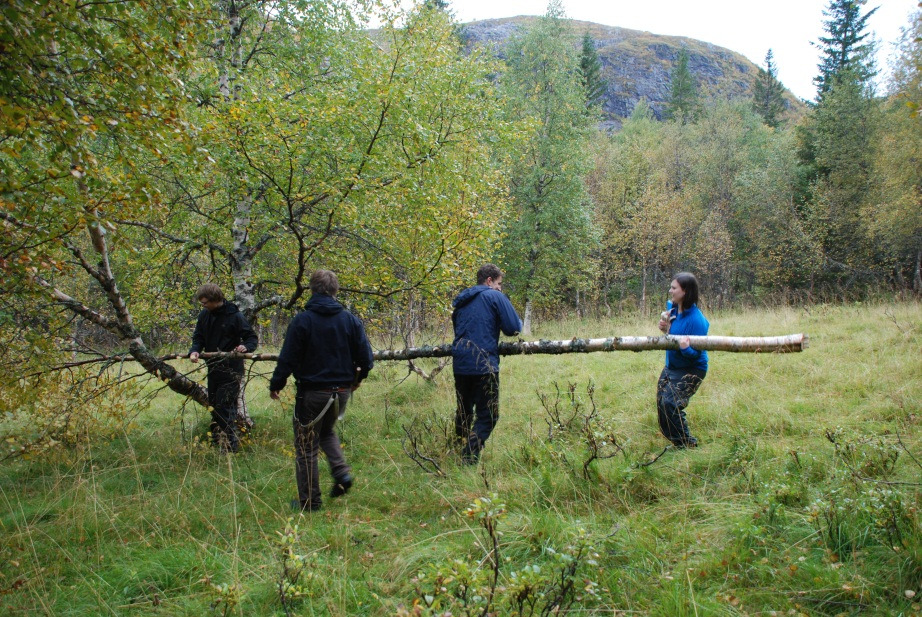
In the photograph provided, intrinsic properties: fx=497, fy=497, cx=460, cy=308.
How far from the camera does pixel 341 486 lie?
4.89 meters

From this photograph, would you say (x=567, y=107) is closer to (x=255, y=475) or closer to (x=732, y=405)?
(x=732, y=405)

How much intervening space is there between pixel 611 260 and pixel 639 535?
24209 mm

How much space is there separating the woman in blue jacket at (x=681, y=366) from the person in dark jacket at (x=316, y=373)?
10.4 ft

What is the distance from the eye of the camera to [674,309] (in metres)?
5.24

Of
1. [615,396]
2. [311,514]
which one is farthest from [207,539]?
[615,396]

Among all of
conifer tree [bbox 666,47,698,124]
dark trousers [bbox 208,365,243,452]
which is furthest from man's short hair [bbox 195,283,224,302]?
conifer tree [bbox 666,47,698,124]

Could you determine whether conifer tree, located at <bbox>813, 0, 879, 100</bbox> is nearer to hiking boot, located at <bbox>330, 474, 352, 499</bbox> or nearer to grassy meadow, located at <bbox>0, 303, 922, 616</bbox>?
grassy meadow, located at <bbox>0, 303, 922, 616</bbox>

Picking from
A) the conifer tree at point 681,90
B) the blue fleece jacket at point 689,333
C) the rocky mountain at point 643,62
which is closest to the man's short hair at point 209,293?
the blue fleece jacket at point 689,333

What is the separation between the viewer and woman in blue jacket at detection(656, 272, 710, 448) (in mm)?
4902

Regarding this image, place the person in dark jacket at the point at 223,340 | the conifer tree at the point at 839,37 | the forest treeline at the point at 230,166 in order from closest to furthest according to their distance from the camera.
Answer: the forest treeline at the point at 230,166 < the person in dark jacket at the point at 223,340 < the conifer tree at the point at 839,37

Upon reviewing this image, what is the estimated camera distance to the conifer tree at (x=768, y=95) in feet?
158

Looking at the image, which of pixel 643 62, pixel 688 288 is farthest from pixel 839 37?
pixel 643 62

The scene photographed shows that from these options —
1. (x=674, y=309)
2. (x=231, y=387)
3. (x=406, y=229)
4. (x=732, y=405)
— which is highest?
(x=406, y=229)

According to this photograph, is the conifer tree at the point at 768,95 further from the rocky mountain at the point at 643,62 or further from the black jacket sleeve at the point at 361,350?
the black jacket sleeve at the point at 361,350
